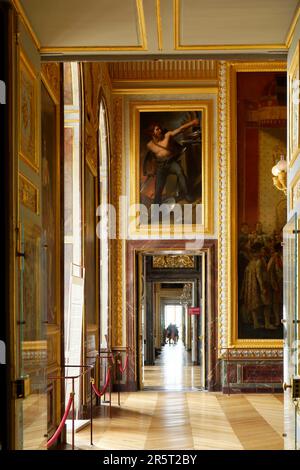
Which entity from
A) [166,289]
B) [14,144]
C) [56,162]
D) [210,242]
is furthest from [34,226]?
[166,289]

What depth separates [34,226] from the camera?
6.31m

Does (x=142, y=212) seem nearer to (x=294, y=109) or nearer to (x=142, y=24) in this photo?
(x=294, y=109)

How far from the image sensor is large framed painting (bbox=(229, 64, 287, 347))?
17328 millimetres

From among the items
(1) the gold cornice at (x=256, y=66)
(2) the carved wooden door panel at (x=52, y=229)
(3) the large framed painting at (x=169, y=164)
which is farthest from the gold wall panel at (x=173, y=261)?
(2) the carved wooden door panel at (x=52, y=229)

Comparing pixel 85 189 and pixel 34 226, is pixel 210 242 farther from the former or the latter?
pixel 34 226

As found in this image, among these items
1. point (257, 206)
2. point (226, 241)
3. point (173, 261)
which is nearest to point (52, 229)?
point (226, 241)

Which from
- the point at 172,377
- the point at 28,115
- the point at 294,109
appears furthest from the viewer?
the point at 172,377

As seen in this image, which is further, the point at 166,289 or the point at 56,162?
the point at 166,289

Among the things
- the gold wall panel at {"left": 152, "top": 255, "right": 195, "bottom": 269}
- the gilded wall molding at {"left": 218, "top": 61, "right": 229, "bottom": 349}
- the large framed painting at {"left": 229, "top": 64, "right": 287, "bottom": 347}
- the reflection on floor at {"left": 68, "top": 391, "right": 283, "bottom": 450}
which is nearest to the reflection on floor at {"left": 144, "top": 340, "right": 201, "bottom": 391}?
the reflection on floor at {"left": 68, "top": 391, "right": 283, "bottom": 450}

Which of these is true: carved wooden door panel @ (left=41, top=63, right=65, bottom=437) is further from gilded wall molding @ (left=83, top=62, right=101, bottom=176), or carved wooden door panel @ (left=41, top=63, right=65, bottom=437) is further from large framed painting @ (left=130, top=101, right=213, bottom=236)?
large framed painting @ (left=130, top=101, right=213, bottom=236)

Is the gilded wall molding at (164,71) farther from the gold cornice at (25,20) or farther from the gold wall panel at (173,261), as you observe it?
the gold cornice at (25,20)

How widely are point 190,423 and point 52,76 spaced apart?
631 centimetres

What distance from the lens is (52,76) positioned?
1009cm

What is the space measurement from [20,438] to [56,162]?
17.6 feet
